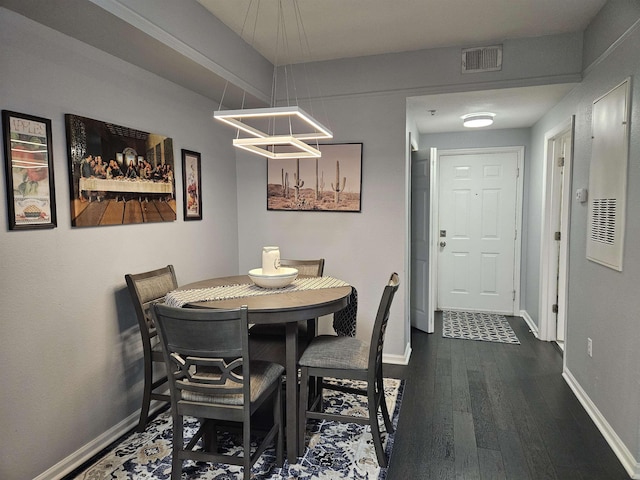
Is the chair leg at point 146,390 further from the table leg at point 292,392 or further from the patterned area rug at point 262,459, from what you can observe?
the table leg at point 292,392

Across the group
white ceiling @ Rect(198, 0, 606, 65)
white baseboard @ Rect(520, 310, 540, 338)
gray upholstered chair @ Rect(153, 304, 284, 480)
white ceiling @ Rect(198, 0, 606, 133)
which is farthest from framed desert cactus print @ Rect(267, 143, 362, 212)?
white baseboard @ Rect(520, 310, 540, 338)

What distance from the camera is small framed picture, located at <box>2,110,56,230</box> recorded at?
1847 millimetres

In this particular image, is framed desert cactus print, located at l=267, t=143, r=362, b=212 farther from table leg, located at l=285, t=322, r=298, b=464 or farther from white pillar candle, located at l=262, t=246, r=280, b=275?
table leg, located at l=285, t=322, r=298, b=464

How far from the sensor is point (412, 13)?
275 centimetres

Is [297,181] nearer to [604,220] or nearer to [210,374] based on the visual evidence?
[210,374]

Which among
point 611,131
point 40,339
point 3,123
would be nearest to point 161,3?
point 3,123

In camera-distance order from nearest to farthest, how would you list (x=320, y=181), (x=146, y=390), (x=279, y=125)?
(x=146, y=390), (x=320, y=181), (x=279, y=125)

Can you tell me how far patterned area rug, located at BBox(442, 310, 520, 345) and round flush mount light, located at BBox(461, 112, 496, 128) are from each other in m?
2.22

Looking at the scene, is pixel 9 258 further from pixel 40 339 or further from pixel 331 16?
pixel 331 16

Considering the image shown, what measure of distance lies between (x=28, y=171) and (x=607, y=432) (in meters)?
3.41

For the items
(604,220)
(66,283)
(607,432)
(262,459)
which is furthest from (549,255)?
(66,283)

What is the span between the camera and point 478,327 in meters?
4.63

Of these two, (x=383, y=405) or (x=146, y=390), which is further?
(x=146, y=390)

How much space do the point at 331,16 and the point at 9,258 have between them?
2374mm
